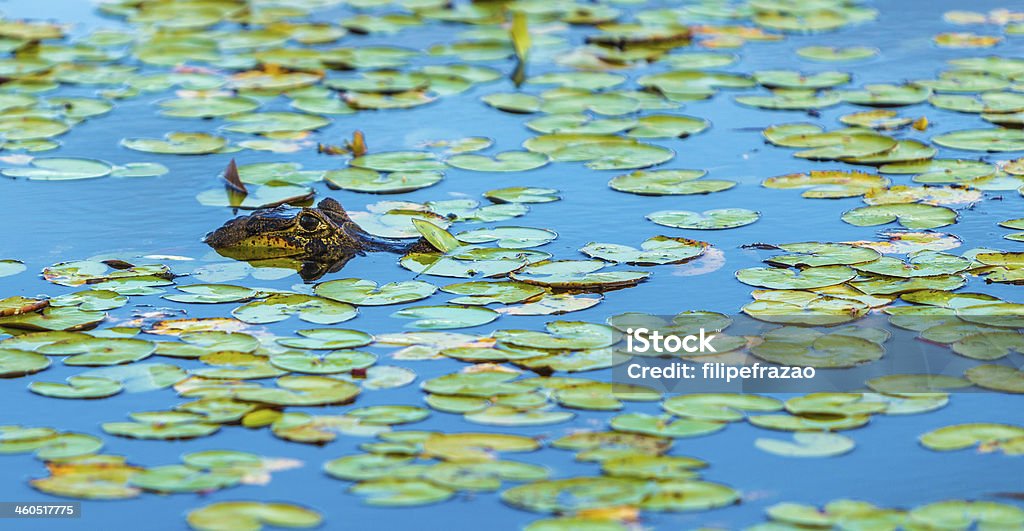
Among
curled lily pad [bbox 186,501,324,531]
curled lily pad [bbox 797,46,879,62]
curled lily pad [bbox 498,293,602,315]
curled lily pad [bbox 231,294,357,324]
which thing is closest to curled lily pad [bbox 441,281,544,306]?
curled lily pad [bbox 498,293,602,315]

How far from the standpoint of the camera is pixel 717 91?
9922 mm

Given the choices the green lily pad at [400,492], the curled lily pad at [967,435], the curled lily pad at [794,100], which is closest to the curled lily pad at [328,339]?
the green lily pad at [400,492]

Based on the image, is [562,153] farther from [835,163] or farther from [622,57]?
[622,57]

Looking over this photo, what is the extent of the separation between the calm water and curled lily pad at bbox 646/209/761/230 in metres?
0.07

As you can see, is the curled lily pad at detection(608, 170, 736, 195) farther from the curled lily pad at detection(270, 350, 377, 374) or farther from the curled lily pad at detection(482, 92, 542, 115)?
the curled lily pad at detection(270, 350, 377, 374)

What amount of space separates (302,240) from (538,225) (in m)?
1.22

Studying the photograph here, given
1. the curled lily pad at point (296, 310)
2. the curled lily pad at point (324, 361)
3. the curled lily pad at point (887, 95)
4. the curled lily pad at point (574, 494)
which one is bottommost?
the curled lily pad at point (574, 494)

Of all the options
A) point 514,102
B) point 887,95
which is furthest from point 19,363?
point 887,95

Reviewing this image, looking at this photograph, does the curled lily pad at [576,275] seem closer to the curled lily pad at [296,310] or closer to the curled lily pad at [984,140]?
the curled lily pad at [296,310]

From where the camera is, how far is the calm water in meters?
4.86

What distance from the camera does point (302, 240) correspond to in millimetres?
7371

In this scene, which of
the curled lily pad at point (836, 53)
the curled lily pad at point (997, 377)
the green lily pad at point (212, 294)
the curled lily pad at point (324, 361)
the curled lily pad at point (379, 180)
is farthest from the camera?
the curled lily pad at point (836, 53)

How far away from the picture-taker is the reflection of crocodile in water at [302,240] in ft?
23.9

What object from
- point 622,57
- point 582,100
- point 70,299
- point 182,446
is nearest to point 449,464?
point 182,446
